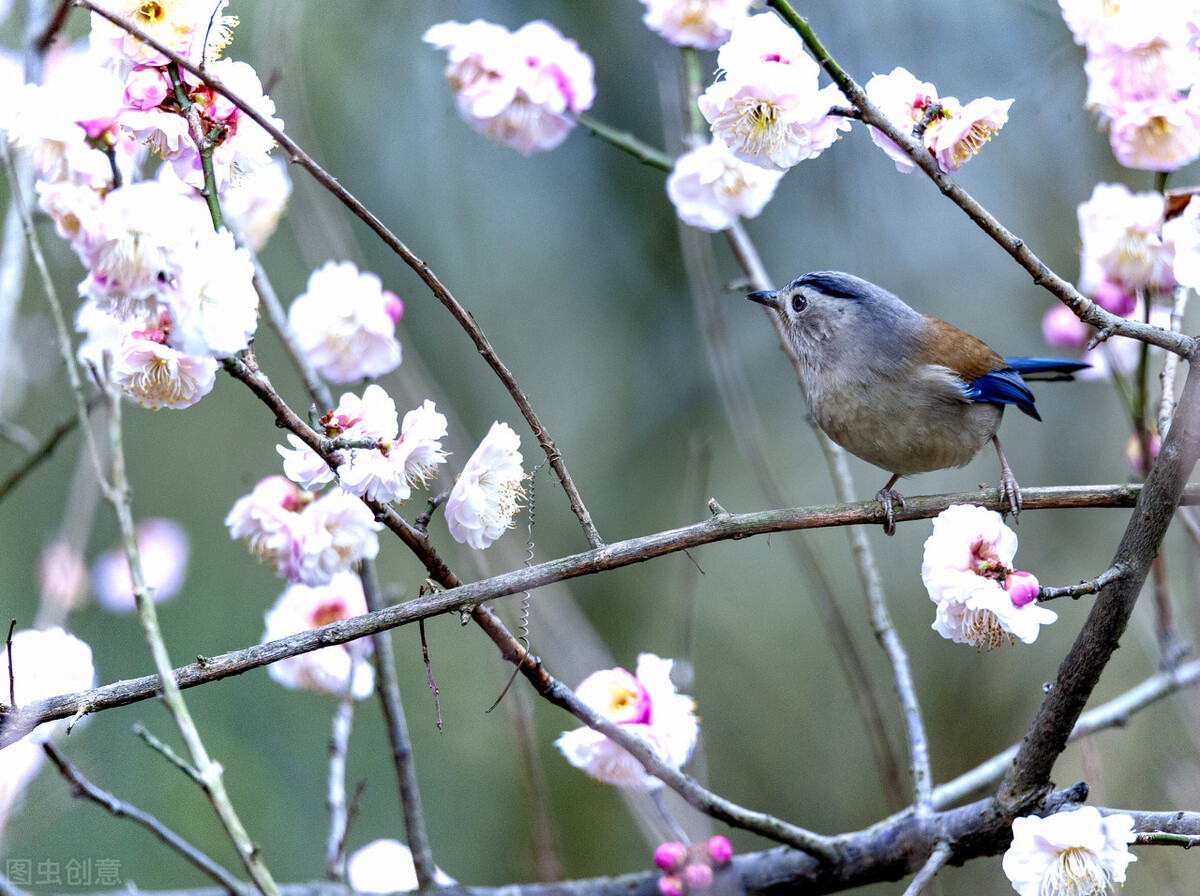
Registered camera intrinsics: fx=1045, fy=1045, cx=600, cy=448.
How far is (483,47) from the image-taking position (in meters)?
2.51

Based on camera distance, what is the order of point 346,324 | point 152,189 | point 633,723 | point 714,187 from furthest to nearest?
point 714,187, point 346,324, point 633,723, point 152,189

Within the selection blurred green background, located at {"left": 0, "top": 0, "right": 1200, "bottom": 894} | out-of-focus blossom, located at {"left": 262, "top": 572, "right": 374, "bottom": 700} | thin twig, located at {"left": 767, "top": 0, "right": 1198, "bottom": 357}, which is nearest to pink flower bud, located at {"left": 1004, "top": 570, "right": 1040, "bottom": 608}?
thin twig, located at {"left": 767, "top": 0, "right": 1198, "bottom": 357}

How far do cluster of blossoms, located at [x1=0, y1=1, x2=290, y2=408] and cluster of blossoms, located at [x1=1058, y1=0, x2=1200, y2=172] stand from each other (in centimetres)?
161

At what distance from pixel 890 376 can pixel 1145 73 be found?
905 mm

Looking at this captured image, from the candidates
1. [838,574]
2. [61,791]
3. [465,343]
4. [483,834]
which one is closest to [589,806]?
[483,834]

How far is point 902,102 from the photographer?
1873 mm

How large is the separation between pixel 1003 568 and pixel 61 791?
95.2 inches

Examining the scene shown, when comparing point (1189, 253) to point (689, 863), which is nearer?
point (1189, 253)

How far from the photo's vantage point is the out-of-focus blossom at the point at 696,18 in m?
2.51

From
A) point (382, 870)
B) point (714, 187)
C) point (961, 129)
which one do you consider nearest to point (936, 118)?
point (961, 129)

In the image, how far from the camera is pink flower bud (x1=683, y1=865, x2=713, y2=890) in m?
2.08

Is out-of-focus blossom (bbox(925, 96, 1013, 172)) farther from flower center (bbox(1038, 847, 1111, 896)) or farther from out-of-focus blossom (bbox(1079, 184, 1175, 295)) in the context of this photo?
flower center (bbox(1038, 847, 1111, 896))

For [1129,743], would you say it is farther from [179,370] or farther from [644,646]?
[179,370]

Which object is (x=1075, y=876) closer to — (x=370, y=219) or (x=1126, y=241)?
(x=370, y=219)
